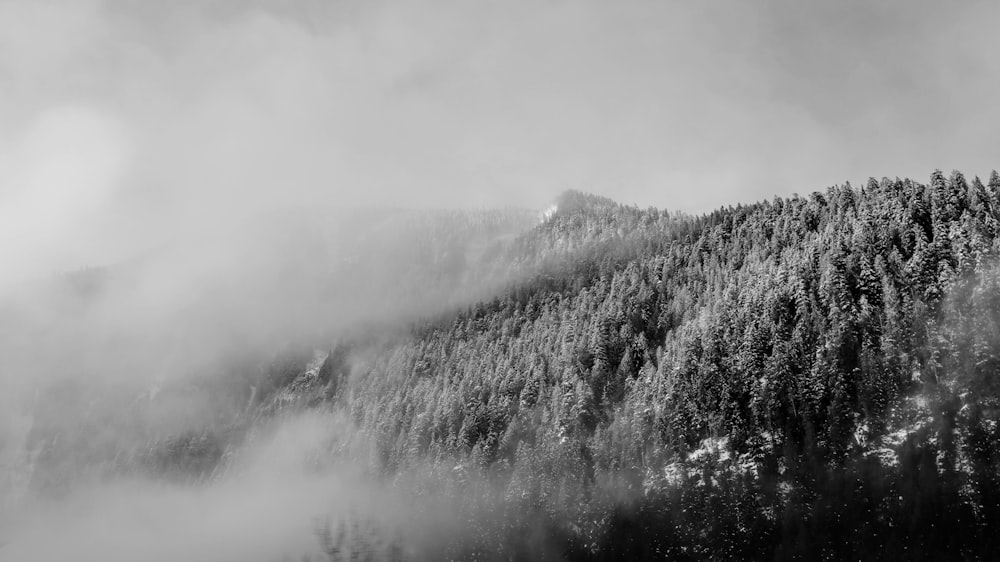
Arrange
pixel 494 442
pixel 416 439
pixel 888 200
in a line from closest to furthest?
pixel 888 200, pixel 494 442, pixel 416 439

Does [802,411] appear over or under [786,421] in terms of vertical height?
over

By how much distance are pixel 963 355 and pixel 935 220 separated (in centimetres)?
3990

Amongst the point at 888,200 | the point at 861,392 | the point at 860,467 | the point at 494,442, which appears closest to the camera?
the point at 860,467

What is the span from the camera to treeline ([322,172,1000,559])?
115 m

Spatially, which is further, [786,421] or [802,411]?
[786,421]

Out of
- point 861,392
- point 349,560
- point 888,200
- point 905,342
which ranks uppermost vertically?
point 888,200

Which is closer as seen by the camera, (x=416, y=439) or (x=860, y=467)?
(x=860, y=467)

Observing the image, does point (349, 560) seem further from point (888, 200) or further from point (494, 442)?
point (888, 200)

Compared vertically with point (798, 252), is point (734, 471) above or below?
below

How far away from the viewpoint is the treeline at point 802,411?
11531 cm

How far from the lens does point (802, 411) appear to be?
135 m

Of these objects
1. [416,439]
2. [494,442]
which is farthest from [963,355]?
[416,439]

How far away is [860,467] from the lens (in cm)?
12156

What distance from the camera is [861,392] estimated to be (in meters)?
131
